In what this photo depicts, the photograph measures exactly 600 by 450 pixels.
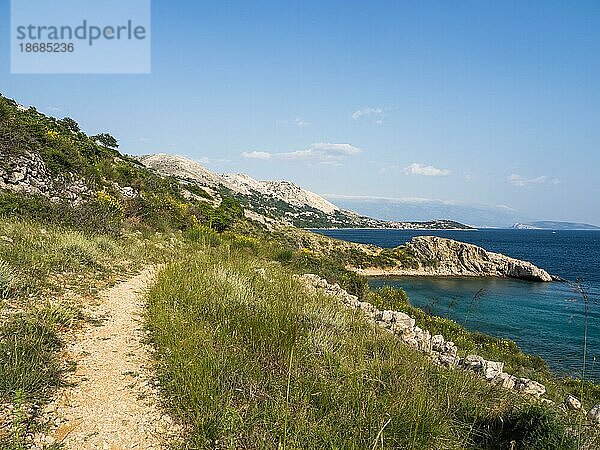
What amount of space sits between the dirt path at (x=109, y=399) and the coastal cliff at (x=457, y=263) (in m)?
51.7

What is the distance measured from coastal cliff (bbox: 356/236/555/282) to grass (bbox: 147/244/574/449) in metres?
51.0

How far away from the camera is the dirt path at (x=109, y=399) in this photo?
363cm

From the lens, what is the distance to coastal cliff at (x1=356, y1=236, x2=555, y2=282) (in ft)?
188

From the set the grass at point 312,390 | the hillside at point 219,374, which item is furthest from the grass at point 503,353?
the grass at point 312,390

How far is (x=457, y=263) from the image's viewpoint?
62.0 meters

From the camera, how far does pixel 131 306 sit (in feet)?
25.8

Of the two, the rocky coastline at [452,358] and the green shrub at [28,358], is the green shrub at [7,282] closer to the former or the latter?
the green shrub at [28,358]

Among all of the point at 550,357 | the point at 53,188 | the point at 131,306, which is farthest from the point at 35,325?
the point at 550,357

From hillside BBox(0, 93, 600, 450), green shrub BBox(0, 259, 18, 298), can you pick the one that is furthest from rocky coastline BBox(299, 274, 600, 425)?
green shrub BBox(0, 259, 18, 298)

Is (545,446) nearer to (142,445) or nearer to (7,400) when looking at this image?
(142,445)

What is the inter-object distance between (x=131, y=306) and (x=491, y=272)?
63120 mm

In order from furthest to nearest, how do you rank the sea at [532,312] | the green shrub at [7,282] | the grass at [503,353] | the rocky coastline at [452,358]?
the sea at [532,312] → the grass at [503,353] → the rocky coastline at [452,358] → the green shrub at [7,282]

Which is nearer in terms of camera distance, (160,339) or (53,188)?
(160,339)

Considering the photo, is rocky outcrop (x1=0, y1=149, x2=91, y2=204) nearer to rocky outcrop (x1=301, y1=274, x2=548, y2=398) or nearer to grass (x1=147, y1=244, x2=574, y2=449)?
rocky outcrop (x1=301, y1=274, x2=548, y2=398)
